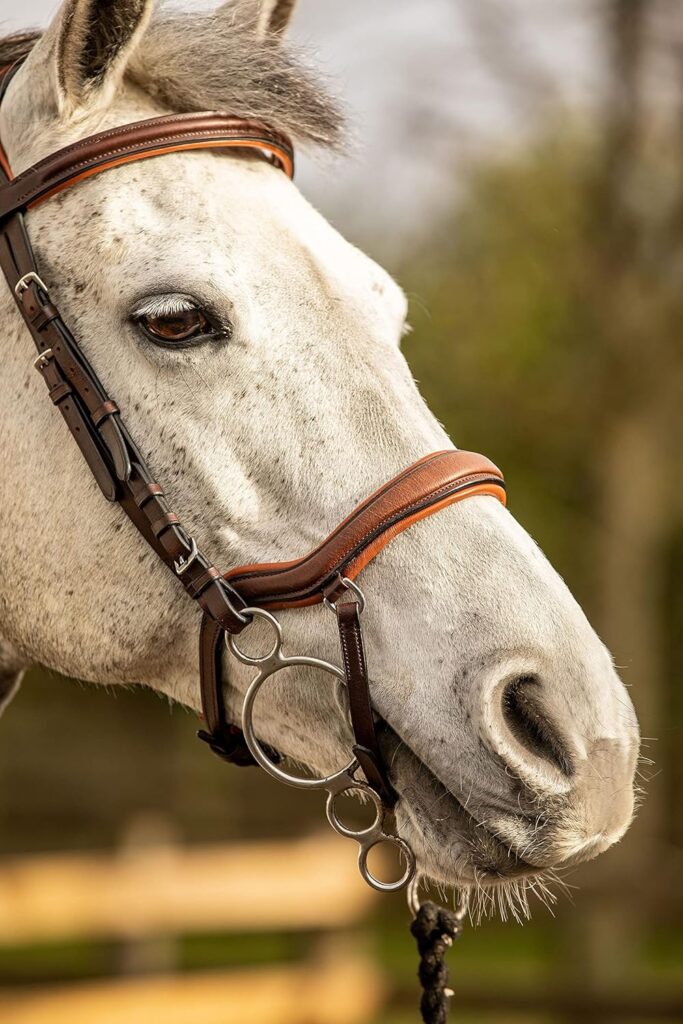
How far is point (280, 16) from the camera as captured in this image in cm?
295

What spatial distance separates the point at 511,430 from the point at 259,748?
9345 millimetres

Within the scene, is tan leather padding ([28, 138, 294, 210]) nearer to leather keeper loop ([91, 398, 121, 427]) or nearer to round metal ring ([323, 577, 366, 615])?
leather keeper loop ([91, 398, 121, 427])

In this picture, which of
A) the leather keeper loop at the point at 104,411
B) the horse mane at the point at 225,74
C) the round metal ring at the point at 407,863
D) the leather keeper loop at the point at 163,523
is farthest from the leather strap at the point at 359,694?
the horse mane at the point at 225,74

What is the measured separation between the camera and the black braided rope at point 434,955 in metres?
2.33

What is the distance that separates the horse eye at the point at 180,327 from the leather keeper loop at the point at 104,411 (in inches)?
6.4

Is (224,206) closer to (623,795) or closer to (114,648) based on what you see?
(114,648)

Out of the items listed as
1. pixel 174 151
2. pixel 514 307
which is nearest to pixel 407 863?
pixel 174 151

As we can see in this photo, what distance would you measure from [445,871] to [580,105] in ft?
28.4

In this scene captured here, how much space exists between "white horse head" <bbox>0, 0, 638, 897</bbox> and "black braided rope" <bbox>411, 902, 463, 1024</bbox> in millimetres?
407

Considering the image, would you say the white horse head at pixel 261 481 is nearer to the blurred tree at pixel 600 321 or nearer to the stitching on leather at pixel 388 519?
the stitching on leather at pixel 388 519

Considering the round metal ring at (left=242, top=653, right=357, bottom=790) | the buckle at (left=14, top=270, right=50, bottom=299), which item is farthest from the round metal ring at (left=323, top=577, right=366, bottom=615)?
the buckle at (left=14, top=270, right=50, bottom=299)

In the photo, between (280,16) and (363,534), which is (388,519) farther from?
(280,16)

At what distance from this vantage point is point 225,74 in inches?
98.6

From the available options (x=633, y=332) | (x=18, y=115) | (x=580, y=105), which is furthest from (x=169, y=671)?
(x=580, y=105)
